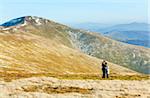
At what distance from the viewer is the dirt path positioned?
49.3 meters

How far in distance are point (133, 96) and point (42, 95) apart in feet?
44.2

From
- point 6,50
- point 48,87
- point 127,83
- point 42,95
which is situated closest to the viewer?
point 42,95

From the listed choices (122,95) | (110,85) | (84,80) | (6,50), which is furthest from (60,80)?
(6,50)

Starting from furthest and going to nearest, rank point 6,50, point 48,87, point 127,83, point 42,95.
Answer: point 6,50, point 127,83, point 48,87, point 42,95

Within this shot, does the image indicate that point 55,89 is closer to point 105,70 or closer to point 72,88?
point 72,88

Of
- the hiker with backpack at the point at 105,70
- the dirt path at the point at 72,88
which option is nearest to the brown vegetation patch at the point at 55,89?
the dirt path at the point at 72,88

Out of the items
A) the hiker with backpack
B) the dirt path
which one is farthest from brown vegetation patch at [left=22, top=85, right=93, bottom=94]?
the hiker with backpack

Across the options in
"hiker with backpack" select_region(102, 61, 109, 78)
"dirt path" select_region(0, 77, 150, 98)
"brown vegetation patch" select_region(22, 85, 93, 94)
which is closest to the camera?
"dirt path" select_region(0, 77, 150, 98)

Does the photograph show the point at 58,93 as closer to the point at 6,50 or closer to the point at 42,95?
the point at 42,95

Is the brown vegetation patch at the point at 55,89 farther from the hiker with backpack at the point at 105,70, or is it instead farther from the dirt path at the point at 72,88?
the hiker with backpack at the point at 105,70

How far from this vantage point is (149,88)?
54250mm

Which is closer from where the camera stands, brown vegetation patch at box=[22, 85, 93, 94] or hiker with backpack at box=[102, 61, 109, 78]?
brown vegetation patch at box=[22, 85, 93, 94]

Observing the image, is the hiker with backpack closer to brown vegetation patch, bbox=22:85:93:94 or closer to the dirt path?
the dirt path

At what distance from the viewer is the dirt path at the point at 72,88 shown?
4934cm
